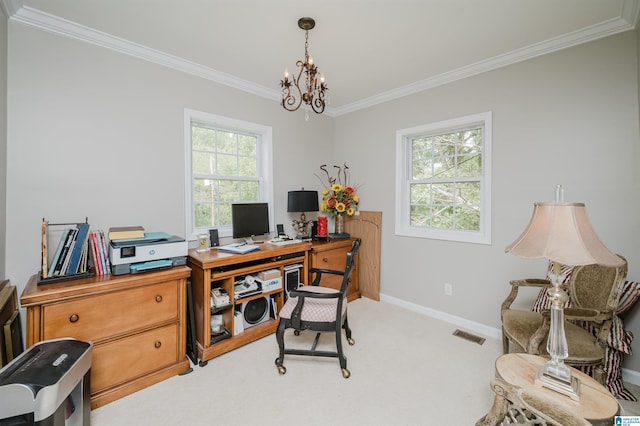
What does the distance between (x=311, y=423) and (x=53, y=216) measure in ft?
7.63

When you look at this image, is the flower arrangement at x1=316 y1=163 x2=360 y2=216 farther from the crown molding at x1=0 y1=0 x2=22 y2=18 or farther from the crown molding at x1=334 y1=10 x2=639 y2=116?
the crown molding at x1=0 y1=0 x2=22 y2=18

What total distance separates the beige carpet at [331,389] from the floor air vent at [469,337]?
67 mm

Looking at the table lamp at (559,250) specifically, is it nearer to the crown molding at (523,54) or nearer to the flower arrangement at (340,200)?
the crown molding at (523,54)

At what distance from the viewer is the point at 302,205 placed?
3361 mm

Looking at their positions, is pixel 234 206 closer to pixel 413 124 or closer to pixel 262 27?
pixel 262 27

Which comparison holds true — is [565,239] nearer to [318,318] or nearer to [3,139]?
[318,318]

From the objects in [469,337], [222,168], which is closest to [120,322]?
[222,168]

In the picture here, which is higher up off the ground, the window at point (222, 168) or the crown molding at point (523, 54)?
the crown molding at point (523, 54)

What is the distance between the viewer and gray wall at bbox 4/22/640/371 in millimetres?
1994

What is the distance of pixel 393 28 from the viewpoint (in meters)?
2.15

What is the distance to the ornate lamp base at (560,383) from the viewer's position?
118cm

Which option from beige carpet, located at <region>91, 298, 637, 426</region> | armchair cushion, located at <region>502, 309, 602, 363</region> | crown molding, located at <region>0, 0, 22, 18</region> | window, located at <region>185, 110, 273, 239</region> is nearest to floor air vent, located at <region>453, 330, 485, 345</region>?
beige carpet, located at <region>91, 298, 637, 426</region>

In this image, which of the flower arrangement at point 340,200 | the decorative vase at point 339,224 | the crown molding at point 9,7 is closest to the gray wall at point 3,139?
the crown molding at point 9,7

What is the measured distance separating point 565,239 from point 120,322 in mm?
2568
